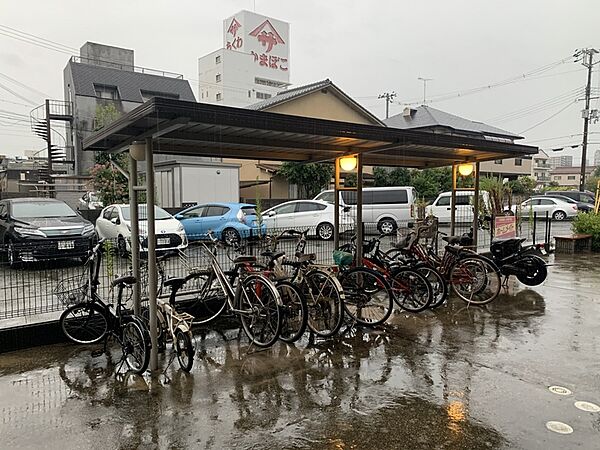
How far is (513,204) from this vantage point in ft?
37.3

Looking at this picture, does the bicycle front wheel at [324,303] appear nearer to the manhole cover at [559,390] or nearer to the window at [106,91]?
the manhole cover at [559,390]

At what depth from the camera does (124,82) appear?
23250 millimetres

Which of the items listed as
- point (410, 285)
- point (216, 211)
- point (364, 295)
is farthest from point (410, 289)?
point (216, 211)

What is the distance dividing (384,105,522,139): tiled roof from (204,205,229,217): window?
1843 cm

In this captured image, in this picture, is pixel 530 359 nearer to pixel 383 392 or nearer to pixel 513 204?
pixel 383 392

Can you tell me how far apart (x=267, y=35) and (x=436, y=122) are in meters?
36.1

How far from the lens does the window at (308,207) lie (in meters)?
12.4

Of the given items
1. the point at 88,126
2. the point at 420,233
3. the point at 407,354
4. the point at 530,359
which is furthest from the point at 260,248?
the point at 88,126

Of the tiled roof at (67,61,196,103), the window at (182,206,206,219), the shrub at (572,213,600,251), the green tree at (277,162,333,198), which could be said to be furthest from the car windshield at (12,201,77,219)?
the tiled roof at (67,61,196,103)

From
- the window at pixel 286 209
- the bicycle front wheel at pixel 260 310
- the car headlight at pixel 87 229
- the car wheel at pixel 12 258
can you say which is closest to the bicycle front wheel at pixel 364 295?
the bicycle front wheel at pixel 260 310

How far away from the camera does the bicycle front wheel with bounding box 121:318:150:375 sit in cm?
353

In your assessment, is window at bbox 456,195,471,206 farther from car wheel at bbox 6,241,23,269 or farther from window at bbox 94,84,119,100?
window at bbox 94,84,119,100

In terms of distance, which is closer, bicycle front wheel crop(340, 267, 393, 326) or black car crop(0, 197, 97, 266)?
bicycle front wheel crop(340, 267, 393, 326)

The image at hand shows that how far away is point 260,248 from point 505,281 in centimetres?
384
